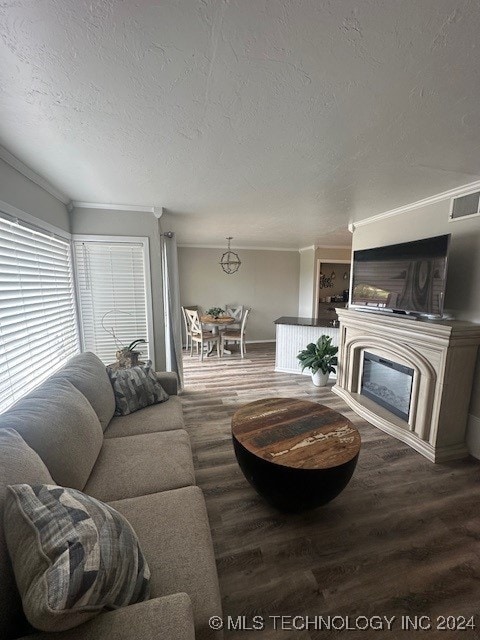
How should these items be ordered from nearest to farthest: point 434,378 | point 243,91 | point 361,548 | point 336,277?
point 243,91 < point 361,548 < point 434,378 < point 336,277

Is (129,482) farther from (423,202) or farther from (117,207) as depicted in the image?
(423,202)

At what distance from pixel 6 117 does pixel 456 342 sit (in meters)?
3.35

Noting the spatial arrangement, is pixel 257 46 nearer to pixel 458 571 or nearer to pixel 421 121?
pixel 421 121

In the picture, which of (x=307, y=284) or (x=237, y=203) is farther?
(x=307, y=284)

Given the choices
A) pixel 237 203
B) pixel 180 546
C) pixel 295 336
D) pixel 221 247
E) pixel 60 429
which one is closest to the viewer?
pixel 180 546

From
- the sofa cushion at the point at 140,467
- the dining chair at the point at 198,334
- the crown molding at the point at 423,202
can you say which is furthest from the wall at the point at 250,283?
the sofa cushion at the point at 140,467

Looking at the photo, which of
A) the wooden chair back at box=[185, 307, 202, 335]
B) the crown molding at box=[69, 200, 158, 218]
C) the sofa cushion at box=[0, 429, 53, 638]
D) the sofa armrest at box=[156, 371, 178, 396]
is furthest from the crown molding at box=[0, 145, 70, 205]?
the wooden chair back at box=[185, 307, 202, 335]

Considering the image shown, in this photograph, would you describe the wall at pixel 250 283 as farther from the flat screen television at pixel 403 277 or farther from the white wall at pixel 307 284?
the flat screen television at pixel 403 277

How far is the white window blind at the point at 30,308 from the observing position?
5.49 feet

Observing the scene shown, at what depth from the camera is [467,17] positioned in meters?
0.82

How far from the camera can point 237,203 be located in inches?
113

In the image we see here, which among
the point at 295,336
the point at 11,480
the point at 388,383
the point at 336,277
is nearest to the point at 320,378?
the point at 295,336

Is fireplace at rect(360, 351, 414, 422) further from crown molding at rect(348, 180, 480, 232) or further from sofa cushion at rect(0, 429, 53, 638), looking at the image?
sofa cushion at rect(0, 429, 53, 638)

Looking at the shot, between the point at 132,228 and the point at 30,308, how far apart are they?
143 centimetres
